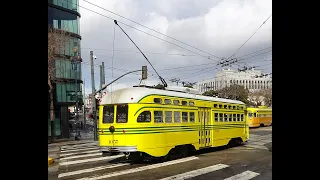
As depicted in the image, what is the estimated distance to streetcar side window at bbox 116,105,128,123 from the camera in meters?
13.1

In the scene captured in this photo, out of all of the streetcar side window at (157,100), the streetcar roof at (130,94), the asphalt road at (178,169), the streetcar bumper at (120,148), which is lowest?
the asphalt road at (178,169)

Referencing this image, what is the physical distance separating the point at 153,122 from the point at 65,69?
74.2 ft

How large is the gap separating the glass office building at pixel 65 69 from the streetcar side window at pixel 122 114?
19928 millimetres

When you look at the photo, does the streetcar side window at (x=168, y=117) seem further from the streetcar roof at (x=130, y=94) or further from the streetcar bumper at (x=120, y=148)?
the streetcar bumper at (x=120, y=148)

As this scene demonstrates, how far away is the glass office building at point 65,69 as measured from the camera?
32.6 m

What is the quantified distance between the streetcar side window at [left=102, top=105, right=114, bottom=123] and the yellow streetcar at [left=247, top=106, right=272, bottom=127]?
30672 mm

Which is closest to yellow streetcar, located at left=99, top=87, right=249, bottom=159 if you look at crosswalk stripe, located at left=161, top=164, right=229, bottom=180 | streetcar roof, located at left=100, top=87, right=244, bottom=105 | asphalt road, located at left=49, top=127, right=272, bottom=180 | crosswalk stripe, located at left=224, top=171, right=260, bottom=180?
streetcar roof, located at left=100, top=87, right=244, bottom=105

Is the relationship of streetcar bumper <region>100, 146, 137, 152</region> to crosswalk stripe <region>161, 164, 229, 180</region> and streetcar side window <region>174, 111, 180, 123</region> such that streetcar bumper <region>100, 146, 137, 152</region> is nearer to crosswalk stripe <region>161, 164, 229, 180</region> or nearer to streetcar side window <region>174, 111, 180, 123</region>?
crosswalk stripe <region>161, 164, 229, 180</region>

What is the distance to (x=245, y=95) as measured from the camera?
58938 millimetres

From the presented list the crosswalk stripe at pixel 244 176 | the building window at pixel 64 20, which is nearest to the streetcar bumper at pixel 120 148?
the crosswalk stripe at pixel 244 176

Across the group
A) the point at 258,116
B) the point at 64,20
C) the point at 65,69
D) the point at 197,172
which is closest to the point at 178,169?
the point at 197,172
